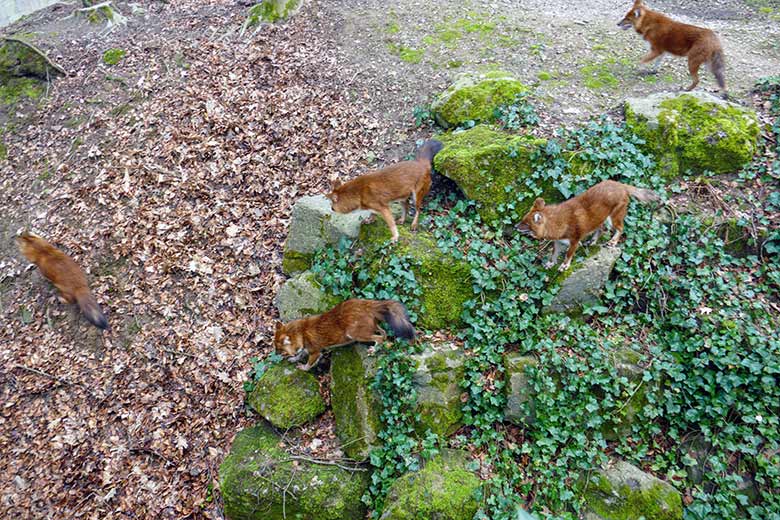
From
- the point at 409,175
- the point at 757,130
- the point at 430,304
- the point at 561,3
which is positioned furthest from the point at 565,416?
the point at 561,3

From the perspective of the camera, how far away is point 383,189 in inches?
240

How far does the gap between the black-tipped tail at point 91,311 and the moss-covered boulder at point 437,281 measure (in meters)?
3.99

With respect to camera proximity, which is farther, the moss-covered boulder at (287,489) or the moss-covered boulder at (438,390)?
the moss-covered boulder at (438,390)

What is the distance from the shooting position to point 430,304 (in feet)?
19.7

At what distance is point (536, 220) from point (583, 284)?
40.0 inches

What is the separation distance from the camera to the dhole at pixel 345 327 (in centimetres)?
553

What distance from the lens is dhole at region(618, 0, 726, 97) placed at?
711 cm

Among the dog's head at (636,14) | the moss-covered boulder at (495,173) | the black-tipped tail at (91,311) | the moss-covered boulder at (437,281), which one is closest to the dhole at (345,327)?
the moss-covered boulder at (437,281)

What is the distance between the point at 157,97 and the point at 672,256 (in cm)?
934

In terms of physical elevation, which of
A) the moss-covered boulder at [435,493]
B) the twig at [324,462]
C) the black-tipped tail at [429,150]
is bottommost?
the twig at [324,462]

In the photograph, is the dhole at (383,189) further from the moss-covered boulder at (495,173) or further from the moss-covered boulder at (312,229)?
the moss-covered boulder at (495,173)

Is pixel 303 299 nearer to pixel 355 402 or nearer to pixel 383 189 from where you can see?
pixel 355 402

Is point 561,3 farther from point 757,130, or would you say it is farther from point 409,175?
point 409,175

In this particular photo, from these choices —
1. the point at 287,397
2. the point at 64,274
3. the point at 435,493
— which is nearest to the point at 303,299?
the point at 287,397
